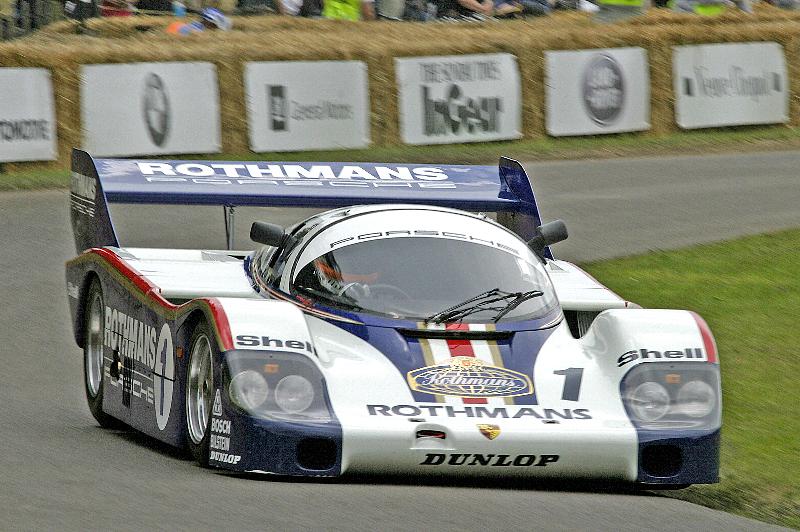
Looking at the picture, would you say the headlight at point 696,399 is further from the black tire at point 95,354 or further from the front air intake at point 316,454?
the black tire at point 95,354

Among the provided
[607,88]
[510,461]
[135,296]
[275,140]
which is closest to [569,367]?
[510,461]

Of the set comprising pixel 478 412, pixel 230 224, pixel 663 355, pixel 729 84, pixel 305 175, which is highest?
pixel 663 355

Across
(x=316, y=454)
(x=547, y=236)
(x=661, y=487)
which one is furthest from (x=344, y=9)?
(x=316, y=454)

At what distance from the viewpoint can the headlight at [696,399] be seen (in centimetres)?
699

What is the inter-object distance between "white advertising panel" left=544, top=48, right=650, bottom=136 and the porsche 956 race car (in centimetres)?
1282

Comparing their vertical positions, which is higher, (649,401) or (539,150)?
(649,401)

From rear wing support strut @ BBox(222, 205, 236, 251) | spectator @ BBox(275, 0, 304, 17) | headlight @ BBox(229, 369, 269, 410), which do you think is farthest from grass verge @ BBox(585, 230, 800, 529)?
spectator @ BBox(275, 0, 304, 17)

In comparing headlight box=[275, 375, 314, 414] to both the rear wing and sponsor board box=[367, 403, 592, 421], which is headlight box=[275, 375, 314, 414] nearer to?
sponsor board box=[367, 403, 592, 421]

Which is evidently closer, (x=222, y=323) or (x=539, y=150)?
(x=222, y=323)

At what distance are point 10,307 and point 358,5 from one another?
541 inches

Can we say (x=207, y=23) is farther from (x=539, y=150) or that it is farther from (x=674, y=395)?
(x=674, y=395)

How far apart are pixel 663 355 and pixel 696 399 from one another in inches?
9.3

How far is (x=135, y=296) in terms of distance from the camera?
8016 millimetres

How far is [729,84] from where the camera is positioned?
22.7 meters
